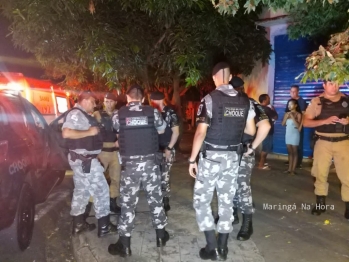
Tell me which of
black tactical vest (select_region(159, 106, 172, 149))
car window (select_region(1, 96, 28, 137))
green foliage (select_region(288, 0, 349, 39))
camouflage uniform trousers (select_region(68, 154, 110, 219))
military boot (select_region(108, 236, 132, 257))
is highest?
green foliage (select_region(288, 0, 349, 39))

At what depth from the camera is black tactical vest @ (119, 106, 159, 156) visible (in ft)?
11.6

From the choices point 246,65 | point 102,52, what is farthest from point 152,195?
point 246,65

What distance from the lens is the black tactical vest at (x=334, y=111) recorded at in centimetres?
433

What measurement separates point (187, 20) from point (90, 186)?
3.95 metres

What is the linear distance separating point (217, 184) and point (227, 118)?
688 mm

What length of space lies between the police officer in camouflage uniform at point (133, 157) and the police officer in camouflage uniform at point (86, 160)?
0.48m

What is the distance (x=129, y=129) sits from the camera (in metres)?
3.56

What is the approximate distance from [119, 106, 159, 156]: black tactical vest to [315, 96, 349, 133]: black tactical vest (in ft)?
7.59

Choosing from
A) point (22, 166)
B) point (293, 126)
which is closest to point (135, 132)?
point (22, 166)

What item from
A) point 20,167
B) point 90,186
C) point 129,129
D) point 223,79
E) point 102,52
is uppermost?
point 102,52

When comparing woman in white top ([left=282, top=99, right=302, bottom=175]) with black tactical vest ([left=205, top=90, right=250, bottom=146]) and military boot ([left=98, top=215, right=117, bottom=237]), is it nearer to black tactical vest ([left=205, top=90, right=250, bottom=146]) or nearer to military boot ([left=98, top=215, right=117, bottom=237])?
black tactical vest ([left=205, top=90, right=250, bottom=146])

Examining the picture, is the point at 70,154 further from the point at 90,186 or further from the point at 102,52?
the point at 102,52

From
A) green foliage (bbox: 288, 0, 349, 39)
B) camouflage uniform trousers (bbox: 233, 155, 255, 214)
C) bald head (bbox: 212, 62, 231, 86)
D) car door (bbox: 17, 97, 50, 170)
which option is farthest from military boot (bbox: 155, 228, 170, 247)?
green foliage (bbox: 288, 0, 349, 39)

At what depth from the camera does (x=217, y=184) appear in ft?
11.4
